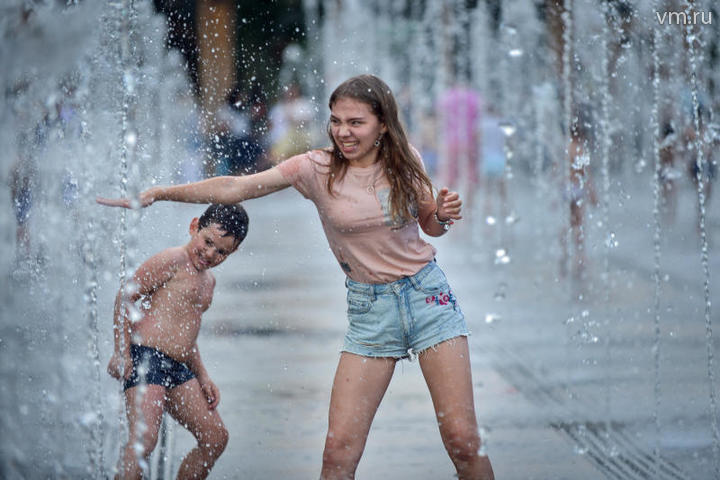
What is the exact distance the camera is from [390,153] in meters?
3.40

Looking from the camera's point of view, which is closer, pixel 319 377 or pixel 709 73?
pixel 319 377

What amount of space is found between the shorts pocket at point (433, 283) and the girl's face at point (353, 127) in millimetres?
430

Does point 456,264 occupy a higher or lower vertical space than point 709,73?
lower

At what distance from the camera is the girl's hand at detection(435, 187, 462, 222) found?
3.30 meters

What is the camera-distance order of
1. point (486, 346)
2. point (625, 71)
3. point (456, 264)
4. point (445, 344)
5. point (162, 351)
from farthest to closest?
point (625, 71)
point (456, 264)
point (486, 346)
point (162, 351)
point (445, 344)

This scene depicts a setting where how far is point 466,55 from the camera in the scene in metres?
24.0

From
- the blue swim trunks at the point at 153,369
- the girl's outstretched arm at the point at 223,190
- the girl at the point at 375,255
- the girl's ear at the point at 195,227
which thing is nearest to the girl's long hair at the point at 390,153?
the girl at the point at 375,255

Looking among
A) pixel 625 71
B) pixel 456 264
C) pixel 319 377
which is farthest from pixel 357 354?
pixel 625 71

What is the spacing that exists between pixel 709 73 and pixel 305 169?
15798 millimetres

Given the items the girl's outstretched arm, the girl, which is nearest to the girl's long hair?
the girl

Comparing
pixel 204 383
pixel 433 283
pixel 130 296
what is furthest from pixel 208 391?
pixel 433 283

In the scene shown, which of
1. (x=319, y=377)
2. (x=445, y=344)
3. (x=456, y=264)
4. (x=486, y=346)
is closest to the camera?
(x=445, y=344)

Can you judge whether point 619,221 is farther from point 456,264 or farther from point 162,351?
point 162,351

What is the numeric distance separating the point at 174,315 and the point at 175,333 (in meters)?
0.06
